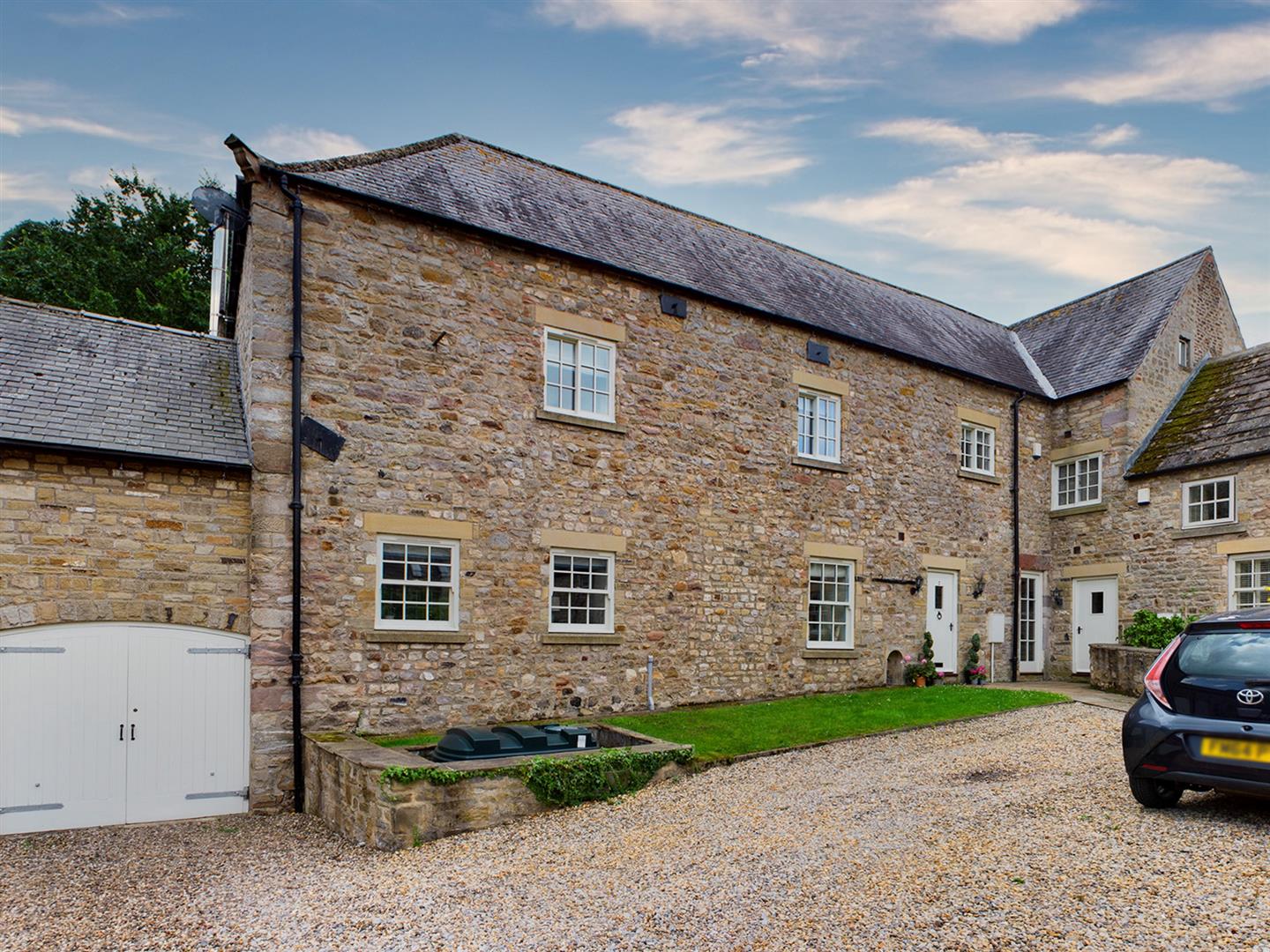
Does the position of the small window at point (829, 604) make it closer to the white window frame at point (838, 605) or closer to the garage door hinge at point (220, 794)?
the white window frame at point (838, 605)

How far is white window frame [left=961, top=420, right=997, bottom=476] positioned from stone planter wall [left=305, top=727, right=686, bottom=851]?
36.9ft

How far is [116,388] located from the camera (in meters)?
10.5

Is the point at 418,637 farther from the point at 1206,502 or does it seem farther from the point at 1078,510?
the point at 1206,502

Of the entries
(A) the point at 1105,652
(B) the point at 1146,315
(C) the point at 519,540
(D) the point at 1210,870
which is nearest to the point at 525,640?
(C) the point at 519,540

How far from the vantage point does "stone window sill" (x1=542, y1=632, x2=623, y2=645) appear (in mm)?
11937

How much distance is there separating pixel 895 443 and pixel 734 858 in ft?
36.7

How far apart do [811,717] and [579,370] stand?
5.92 metres

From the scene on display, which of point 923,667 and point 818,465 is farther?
point 923,667

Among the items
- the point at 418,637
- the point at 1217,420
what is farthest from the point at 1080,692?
the point at 418,637

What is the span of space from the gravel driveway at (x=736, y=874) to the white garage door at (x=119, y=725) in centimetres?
39

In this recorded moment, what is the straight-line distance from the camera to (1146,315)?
63.1ft

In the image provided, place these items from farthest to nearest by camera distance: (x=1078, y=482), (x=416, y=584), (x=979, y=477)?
(x=1078, y=482) → (x=979, y=477) → (x=416, y=584)

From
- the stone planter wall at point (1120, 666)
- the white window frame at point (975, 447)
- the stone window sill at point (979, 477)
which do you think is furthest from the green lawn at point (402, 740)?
the white window frame at point (975, 447)

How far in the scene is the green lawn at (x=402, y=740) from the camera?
960 cm
